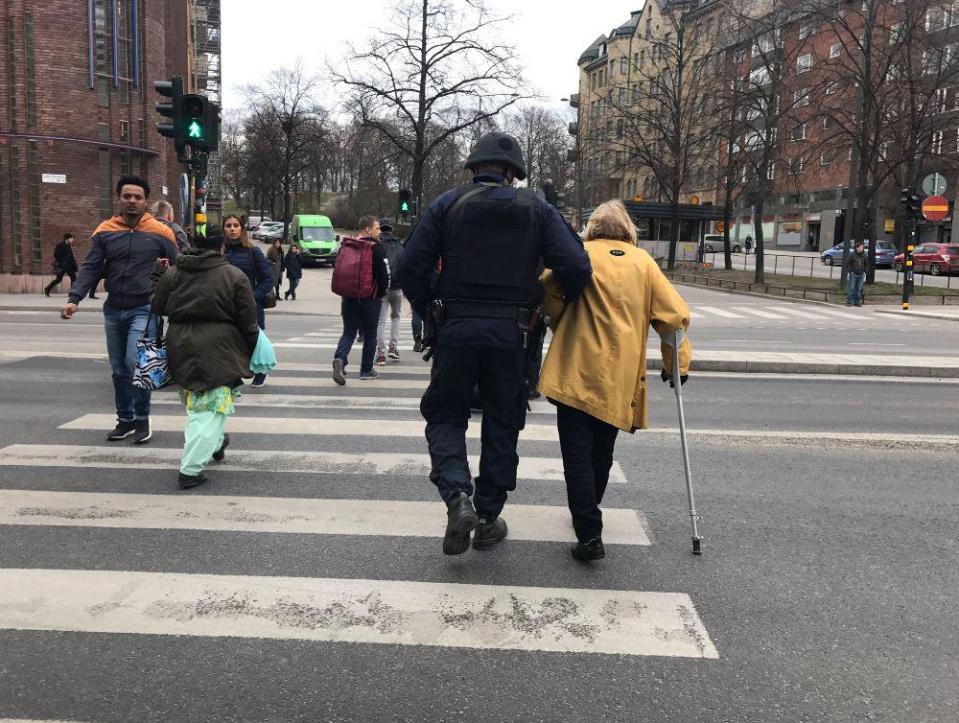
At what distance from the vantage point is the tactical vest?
3.92 metres

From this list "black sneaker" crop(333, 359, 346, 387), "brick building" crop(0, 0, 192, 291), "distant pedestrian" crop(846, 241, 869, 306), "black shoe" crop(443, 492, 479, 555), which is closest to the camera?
"black shoe" crop(443, 492, 479, 555)

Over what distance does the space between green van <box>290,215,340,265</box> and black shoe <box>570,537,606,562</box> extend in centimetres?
3843

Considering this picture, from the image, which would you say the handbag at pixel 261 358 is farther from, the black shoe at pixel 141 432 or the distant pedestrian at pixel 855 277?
the distant pedestrian at pixel 855 277

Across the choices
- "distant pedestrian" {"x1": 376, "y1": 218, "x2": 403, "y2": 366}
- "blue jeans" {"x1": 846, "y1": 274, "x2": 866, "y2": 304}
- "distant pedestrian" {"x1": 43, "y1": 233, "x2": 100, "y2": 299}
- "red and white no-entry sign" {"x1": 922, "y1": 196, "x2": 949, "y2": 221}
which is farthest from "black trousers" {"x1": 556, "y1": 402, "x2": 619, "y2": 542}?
"blue jeans" {"x1": 846, "y1": 274, "x2": 866, "y2": 304}

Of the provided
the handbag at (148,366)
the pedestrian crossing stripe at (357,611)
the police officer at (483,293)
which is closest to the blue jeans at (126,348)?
the handbag at (148,366)

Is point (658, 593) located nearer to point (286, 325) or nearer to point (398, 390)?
point (398, 390)

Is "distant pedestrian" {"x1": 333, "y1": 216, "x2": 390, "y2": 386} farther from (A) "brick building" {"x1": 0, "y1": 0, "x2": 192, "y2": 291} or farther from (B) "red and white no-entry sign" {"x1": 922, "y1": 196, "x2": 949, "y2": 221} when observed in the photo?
(B) "red and white no-entry sign" {"x1": 922, "y1": 196, "x2": 949, "y2": 221}

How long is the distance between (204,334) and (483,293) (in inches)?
89.7

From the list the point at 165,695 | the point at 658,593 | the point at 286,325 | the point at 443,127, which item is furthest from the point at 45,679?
the point at 443,127

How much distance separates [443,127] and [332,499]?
114ft

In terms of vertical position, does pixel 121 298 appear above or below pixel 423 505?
above

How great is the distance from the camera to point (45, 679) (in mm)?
2979

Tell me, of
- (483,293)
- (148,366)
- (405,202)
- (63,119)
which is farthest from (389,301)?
(63,119)

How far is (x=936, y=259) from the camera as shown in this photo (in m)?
41.7
